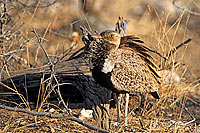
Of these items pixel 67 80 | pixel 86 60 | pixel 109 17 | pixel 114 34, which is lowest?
pixel 67 80

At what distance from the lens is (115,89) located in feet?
9.51

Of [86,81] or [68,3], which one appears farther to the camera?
[68,3]

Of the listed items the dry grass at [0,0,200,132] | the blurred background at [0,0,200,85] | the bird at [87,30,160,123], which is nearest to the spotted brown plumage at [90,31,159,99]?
the bird at [87,30,160,123]

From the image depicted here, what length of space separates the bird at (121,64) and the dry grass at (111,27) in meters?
0.41

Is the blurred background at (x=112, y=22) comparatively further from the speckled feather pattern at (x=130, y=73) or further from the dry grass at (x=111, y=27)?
the speckled feather pattern at (x=130, y=73)

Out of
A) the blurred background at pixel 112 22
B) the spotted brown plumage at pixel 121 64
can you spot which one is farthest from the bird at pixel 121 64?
the blurred background at pixel 112 22

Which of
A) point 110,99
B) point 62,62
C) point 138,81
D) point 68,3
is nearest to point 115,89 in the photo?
point 138,81

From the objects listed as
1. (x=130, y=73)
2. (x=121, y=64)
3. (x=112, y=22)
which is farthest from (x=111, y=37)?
(x=112, y=22)

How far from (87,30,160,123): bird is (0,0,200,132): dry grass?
1.35 feet

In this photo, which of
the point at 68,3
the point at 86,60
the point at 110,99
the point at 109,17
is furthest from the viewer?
the point at 109,17

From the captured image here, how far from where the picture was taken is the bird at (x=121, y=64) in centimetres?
287

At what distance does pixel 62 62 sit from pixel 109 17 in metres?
4.76

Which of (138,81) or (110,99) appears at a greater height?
(138,81)

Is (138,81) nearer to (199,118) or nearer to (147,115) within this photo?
(147,115)
